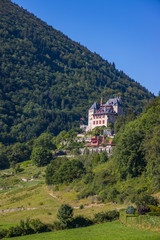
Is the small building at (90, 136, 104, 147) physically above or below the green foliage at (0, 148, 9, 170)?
A: above

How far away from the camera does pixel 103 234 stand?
25703mm

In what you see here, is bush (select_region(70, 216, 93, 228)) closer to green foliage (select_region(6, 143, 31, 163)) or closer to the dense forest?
the dense forest

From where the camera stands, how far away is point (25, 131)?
6545 inches

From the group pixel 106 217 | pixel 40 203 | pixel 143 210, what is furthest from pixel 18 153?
pixel 143 210

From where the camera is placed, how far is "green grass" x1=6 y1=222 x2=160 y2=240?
24078 mm

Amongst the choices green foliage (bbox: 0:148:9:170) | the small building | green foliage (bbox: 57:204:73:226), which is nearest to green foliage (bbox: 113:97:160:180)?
green foliage (bbox: 57:204:73:226)

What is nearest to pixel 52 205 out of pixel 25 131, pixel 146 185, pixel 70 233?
pixel 146 185

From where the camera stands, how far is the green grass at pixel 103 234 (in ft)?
79.0

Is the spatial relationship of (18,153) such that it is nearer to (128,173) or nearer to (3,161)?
(3,161)

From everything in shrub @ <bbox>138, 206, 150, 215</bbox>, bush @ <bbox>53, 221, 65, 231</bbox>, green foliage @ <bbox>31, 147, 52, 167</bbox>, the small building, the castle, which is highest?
the castle

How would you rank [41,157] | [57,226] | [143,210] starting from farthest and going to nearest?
[41,157] → [57,226] → [143,210]

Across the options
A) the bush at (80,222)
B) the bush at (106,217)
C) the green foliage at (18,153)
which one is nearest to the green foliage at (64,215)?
the bush at (80,222)

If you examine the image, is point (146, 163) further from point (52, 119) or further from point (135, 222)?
point (52, 119)

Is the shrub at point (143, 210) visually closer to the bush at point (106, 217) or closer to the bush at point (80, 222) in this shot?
the bush at point (106, 217)
